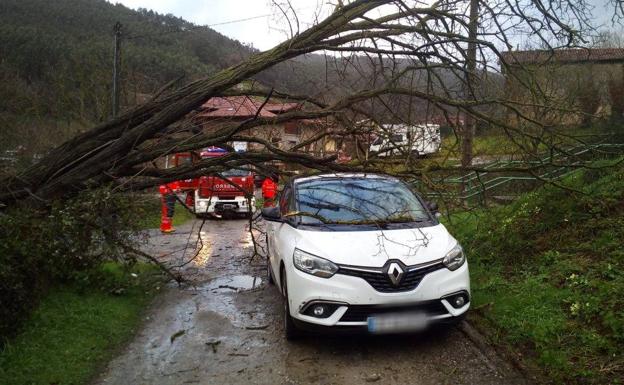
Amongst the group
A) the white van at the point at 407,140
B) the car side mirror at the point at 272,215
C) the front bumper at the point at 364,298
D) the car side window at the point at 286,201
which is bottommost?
the front bumper at the point at 364,298

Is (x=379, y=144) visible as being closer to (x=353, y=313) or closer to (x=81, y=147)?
(x=353, y=313)

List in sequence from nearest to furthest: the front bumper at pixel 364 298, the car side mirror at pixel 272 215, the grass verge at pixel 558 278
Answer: the grass verge at pixel 558 278, the front bumper at pixel 364 298, the car side mirror at pixel 272 215

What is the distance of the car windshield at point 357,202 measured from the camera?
18.3 feet

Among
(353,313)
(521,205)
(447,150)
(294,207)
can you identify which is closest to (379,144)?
(447,150)

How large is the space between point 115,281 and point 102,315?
109cm

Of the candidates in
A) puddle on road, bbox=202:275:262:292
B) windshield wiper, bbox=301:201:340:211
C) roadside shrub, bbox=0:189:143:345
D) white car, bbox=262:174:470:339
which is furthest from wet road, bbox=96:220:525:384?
windshield wiper, bbox=301:201:340:211

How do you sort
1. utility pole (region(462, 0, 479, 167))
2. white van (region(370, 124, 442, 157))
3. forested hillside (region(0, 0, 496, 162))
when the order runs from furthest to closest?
1. forested hillside (region(0, 0, 496, 162))
2. utility pole (region(462, 0, 479, 167))
3. white van (region(370, 124, 442, 157))

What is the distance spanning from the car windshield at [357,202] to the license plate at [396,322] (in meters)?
1.15

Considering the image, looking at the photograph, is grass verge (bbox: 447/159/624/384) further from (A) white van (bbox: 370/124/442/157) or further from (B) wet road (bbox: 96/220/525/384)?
(A) white van (bbox: 370/124/442/157)

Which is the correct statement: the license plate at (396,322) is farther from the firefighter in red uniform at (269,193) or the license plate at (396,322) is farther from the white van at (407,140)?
the firefighter in red uniform at (269,193)

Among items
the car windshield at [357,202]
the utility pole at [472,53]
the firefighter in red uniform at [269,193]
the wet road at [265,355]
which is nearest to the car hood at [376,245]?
the car windshield at [357,202]

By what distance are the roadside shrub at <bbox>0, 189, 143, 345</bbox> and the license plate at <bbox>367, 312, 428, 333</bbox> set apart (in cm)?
329

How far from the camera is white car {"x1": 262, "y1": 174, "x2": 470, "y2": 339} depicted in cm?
453

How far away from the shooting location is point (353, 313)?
4543 mm
